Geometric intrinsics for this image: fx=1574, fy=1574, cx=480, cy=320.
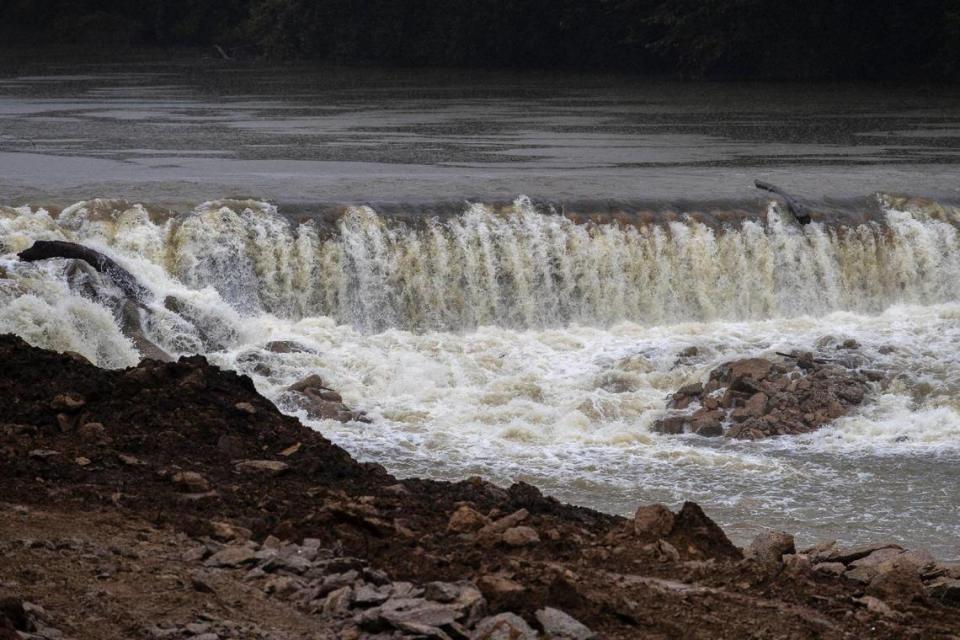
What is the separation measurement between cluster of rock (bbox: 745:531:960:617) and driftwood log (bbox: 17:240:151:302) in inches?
364

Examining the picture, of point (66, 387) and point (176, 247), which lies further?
point (176, 247)

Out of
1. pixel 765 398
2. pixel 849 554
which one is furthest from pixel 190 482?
pixel 765 398

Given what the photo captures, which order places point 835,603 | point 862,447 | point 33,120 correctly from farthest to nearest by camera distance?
1. point 33,120
2. point 862,447
3. point 835,603

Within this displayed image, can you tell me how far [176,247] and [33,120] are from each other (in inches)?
611

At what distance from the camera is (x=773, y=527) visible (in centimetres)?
1109

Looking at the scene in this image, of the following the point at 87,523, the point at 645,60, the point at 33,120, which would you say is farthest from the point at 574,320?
the point at 645,60

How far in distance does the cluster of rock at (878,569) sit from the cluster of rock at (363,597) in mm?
1753

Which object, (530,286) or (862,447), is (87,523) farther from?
(530,286)

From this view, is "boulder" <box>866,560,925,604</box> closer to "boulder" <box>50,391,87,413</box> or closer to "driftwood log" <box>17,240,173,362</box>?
"boulder" <box>50,391,87,413</box>

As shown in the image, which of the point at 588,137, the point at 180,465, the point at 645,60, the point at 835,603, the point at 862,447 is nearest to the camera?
the point at 835,603

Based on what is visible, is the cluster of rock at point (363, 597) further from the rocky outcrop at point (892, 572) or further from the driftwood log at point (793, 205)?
the driftwood log at point (793, 205)

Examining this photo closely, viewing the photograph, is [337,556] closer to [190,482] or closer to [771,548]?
[190,482]

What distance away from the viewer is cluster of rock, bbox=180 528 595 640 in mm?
6750

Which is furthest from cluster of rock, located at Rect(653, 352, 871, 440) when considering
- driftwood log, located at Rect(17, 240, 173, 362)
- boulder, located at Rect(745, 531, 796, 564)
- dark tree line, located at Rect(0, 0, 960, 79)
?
dark tree line, located at Rect(0, 0, 960, 79)
